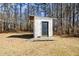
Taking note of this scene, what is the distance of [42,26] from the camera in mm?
2738

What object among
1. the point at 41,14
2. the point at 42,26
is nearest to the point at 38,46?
the point at 42,26

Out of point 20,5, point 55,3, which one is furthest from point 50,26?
point 20,5

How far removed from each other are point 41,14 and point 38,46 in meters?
0.45

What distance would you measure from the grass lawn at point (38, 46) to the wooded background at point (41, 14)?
0.11 m

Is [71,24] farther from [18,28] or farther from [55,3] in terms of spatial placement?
[18,28]

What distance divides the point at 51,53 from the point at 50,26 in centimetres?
38

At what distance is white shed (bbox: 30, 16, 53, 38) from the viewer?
106 inches

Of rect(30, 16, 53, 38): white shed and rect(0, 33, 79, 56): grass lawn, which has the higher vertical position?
rect(30, 16, 53, 38): white shed

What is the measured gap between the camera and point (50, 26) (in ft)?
8.93

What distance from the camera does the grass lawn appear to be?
2.69m

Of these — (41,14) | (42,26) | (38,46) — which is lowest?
(38,46)

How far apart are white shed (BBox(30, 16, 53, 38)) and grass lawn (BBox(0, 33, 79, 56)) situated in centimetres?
11

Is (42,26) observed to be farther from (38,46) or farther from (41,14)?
(38,46)

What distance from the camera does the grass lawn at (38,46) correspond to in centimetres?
269
